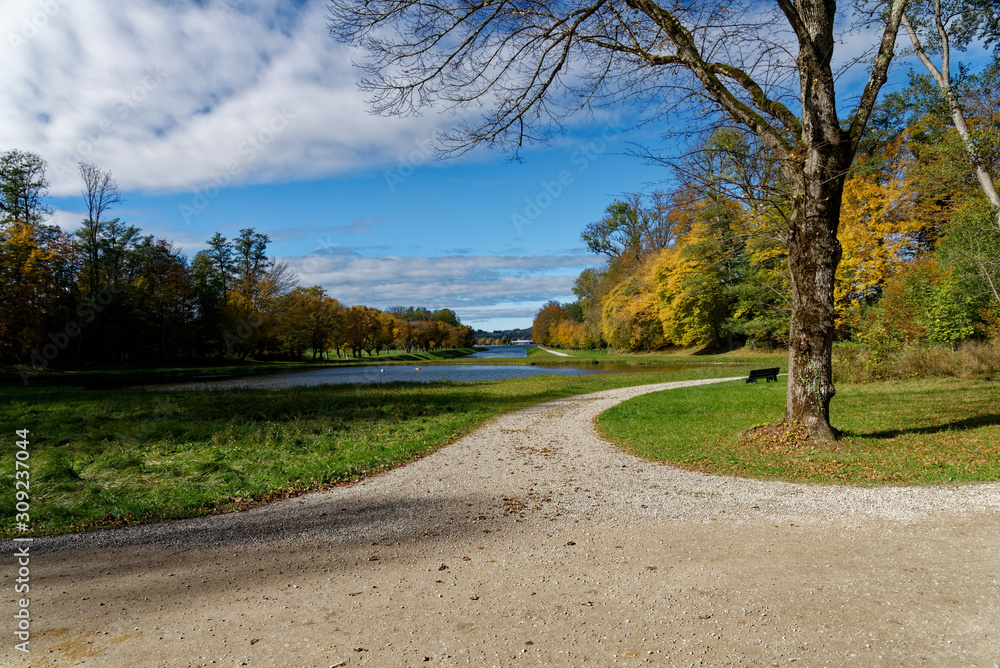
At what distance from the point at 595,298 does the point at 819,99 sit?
51343 millimetres

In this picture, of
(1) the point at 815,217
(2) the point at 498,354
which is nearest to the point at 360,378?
(1) the point at 815,217

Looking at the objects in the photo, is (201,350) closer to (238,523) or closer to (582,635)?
(238,523)

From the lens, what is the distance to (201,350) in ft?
179

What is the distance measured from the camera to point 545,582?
3916mm

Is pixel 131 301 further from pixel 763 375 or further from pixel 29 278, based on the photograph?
pixel 763 375

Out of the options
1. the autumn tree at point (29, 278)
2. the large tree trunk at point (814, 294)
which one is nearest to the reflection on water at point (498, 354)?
the autumn tree at point (29, 278)

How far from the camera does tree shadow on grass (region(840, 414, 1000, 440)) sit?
8.70 metres

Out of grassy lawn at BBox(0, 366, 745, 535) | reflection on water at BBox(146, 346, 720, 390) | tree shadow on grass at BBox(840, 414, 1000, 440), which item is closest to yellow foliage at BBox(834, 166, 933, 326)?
reflection on water at BBox(146, 346, 720, 390)

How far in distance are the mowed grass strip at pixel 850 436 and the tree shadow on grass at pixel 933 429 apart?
0.01 meters

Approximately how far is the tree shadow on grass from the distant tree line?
38.6 meters

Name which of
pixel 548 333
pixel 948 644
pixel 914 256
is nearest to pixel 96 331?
pixel 948 644

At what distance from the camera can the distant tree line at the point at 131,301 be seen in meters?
30.0

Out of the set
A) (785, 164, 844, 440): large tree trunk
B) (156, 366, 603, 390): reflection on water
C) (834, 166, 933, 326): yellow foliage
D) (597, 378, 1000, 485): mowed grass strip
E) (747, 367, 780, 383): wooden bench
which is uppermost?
(834, 166, 933, 326): yellow foliage

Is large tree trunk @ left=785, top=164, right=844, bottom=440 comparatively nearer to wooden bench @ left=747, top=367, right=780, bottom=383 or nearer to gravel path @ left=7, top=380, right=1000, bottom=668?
gravel path @ left=7, top=380, right=1000, bottom=668
